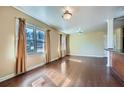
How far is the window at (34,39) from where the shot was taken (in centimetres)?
608

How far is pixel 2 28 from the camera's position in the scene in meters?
4.07

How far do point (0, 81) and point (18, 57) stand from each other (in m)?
1.12

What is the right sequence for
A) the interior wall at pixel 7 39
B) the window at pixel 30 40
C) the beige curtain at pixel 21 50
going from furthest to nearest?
the window at pixel 30 40
the beige curtain at pixel 21 50
the interior wall at pixel 7 39

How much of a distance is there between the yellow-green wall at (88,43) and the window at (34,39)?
6335mm

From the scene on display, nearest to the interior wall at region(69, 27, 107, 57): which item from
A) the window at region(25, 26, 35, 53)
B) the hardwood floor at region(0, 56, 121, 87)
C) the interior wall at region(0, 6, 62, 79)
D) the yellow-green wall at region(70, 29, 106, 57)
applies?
the yellow-green wall at region(70, 29, 106, 57)

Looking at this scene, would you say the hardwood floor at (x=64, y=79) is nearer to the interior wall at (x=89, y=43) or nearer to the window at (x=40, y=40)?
the window at (x=40, y=40)

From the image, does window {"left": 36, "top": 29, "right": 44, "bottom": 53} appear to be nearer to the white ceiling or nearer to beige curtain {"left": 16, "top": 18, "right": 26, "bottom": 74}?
the white ceiling

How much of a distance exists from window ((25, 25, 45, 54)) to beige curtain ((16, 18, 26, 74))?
2.49 feet

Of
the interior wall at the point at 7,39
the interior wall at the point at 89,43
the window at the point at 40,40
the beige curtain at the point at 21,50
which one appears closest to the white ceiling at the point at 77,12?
the interior wall at the point at 7,39

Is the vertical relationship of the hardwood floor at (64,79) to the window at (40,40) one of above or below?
below

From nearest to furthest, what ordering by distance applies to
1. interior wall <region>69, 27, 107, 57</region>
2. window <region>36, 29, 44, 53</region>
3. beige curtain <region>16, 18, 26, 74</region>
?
1. beige curtain <region>16, 18, 26, 74</region>
2. window <region>36, 29, 44, 53</region>
3. interior wall <region>69, 27, 107, 57</region>

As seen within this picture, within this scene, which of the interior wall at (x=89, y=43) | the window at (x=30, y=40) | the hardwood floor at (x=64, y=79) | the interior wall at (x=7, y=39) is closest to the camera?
the hardwood floor at (x=64, y=79)

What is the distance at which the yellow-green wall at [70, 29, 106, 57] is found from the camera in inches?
500
